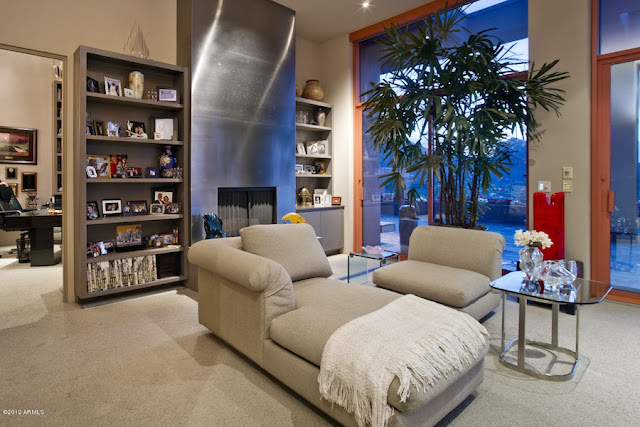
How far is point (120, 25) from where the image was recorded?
13.1 feet

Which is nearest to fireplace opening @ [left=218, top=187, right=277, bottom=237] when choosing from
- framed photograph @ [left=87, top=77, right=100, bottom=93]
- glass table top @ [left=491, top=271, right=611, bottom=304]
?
framed photograph @ [left=87, top=77, right=100, bottom=93]

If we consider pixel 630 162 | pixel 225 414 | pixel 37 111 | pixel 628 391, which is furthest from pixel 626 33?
pixel 37 111

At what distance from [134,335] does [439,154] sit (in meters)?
3.27

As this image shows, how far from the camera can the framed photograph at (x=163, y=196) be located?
4.21m

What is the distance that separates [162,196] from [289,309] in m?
2.62

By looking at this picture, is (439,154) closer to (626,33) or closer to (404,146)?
(404,146)

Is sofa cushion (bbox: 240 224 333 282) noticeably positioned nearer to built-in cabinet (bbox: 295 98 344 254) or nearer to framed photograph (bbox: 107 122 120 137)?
framed photograph (bbox: 107 122 120 137)

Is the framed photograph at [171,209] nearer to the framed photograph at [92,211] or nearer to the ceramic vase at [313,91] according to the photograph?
the framed photograph at [92,211]

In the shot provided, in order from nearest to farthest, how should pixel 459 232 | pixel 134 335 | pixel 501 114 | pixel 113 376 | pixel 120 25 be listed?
pixel 113 376, pixel 134 335, pixel 459 232, pixel 501 114, pixel 120 25

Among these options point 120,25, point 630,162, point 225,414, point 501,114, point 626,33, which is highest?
point 120,25

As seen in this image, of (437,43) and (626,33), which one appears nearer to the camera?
(626,33)

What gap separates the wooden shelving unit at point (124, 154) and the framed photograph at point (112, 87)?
0.08 m

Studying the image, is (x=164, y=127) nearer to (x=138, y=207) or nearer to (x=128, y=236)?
(x=138, y=207)

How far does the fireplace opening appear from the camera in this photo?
4648mm
